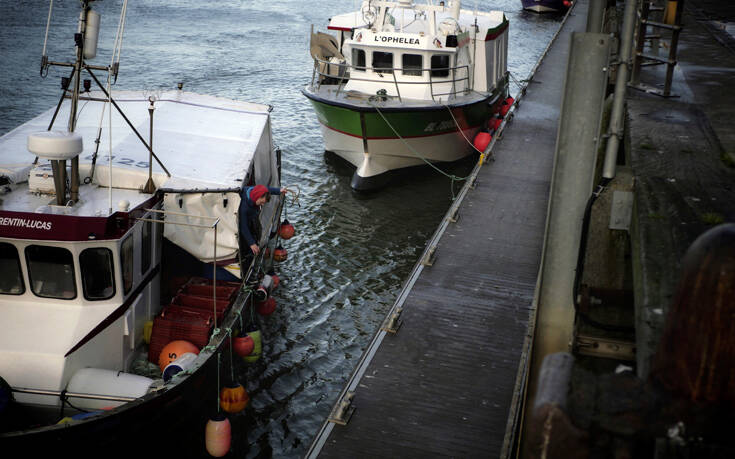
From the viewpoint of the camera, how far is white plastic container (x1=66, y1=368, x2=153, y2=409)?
788 centimetres

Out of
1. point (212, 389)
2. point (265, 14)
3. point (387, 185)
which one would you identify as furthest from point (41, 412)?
point (265, 14)

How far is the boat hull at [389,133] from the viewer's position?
18.6 meters

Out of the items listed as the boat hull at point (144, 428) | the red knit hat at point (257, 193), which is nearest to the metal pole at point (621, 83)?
the boat hull at point (144, 428)

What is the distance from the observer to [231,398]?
31.1 ft

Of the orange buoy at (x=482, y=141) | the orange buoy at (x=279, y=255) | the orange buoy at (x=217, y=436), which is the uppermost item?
the orange buoy at (x=482, y=141)

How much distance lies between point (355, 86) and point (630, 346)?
633 inches

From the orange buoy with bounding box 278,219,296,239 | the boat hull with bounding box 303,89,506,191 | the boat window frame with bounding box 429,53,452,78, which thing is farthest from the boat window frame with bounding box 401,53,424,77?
the orange buoy with bounding box 278,219,296,239

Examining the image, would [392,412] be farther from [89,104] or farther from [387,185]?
[387,185]

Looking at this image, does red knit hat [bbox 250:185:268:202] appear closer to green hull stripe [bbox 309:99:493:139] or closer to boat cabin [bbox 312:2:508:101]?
green hull stripe [bbox 309:99:493:139]

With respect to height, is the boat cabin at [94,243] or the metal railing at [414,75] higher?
the metal railing at [414,75]

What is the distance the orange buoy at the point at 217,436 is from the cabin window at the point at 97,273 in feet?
6.48

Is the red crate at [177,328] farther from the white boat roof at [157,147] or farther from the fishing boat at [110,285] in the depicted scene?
the white boat roof at [157,147]

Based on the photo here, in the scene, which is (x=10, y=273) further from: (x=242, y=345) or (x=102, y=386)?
(x=242, y=345)

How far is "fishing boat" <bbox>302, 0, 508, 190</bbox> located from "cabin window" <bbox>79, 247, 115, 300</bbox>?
10.8 metres
